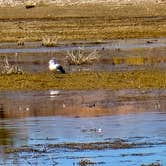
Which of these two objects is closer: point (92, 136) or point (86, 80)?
point (92, 136)

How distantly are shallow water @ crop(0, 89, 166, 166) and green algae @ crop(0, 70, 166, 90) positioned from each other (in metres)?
0.86

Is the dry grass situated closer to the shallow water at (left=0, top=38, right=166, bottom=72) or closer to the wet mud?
the shallow water at (left=0, top=38, right=166, bottom=72)

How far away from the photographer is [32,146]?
13.4 m

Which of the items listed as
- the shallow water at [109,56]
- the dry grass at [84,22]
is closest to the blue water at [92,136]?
the shallow water at [109,56]

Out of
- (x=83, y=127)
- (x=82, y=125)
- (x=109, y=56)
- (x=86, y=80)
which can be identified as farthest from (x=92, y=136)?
(x=109, y=56)

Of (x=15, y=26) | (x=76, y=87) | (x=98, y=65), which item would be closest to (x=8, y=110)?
(x=76, y=87)

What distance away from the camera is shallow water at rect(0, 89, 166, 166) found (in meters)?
12.3

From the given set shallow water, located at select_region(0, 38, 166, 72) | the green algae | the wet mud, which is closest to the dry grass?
shallow water, located at select_region(0, 38, 166, 72)

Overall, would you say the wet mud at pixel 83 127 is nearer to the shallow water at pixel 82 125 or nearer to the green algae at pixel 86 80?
the shallow water at pixel 82 125

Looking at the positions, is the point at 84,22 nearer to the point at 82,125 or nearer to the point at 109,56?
the point at 109,56

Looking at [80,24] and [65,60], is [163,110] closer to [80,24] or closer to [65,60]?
[65,60]

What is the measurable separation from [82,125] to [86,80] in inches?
305

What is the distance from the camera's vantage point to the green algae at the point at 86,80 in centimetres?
2198

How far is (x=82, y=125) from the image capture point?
15.6m
